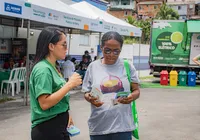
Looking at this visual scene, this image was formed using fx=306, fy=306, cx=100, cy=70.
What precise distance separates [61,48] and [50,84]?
0.36m

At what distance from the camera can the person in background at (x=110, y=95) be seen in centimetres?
279

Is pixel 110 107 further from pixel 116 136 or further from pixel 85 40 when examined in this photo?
pixel 85 40

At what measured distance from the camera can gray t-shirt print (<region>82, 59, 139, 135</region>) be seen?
2791 mm

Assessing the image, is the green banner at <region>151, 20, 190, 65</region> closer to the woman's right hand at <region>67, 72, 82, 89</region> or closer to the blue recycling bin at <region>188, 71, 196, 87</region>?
the blue recycling bin at <region>188, 71, 196, 87</region>

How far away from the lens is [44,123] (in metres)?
2.47

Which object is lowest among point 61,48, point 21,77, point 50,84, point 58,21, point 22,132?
point 22,132

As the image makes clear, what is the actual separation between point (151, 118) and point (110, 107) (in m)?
5.16

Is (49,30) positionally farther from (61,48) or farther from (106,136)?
(106,136)

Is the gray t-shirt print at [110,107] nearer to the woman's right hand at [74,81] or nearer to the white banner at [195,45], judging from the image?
the woman's right hand at [74,81]

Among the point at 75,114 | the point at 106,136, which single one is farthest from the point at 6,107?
the point at 106,136

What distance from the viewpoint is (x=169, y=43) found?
16031 millimetres

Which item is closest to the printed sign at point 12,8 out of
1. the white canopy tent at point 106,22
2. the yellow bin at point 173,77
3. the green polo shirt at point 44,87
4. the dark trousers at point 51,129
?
the white canopy tent at point 106,22

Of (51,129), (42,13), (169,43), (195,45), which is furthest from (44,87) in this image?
(169,43)

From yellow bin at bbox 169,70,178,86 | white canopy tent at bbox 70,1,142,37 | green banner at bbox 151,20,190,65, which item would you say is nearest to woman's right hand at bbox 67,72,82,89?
white canopy tent at bbox 70,1,142,37
